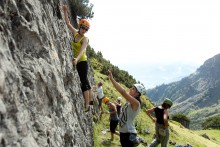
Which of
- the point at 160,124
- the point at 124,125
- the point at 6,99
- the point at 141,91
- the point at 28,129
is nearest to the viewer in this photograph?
the point at 6,99

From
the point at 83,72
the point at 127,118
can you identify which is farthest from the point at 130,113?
the point at 83,72

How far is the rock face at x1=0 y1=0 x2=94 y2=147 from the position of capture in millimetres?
5104

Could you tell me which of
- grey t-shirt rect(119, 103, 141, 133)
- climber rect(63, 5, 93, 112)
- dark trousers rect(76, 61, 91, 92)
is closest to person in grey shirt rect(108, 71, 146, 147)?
grey t-shirt rect(119, 103, 141, 133)

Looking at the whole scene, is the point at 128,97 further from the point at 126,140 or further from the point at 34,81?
the point at 34,81

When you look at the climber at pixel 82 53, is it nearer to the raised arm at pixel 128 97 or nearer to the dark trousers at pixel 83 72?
the dark trousers at pixel 83 72

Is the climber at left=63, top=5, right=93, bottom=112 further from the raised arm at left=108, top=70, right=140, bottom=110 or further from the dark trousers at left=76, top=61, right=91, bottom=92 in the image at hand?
the raised arm at left=108, top=70, right=140, bottom=110

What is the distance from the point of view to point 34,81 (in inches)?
249

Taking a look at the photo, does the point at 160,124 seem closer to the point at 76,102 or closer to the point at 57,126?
the point at 76,102

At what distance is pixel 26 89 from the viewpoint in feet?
19.6

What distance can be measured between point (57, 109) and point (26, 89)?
1.78 meters

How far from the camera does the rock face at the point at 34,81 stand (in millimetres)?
5104

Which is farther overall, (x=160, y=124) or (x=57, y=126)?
(x=160, y=124)

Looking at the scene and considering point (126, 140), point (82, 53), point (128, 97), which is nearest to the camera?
point (128, 97)

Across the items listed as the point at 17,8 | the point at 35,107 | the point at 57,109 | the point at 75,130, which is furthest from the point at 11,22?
the point at 75,130
